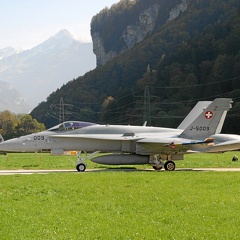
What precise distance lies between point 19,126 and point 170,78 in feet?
125

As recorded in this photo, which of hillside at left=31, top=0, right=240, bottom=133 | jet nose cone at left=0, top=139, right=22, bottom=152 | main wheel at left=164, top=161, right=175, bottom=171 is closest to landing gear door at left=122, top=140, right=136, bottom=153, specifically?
main wheel at left=164, top=161, right=175, bottom=171

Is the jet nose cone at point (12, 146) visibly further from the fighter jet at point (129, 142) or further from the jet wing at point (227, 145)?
the jet wing at point (227, 145)

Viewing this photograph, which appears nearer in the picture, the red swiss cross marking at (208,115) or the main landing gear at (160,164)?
the main landing gear at (160,164)

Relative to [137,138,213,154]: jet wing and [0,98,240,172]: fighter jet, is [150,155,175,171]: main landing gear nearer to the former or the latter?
[0,98,240,172]: fighter jet

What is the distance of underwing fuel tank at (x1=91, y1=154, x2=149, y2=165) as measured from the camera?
2570 cm

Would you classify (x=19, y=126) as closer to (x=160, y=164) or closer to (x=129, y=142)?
(x=129, y=142)

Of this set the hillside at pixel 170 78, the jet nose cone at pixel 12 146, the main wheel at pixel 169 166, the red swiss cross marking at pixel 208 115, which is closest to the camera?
the jet nose cone at pixel 12 146

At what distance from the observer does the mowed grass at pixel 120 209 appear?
30.9 feet

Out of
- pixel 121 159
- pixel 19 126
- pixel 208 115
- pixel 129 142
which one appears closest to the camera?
pixel 121 159

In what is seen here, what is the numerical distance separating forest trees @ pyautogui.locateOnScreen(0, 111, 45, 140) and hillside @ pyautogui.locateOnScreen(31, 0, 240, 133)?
11144mm

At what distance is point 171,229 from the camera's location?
962cm

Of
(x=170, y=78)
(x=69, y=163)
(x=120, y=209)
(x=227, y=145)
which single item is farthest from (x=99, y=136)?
(x=170, y=78)

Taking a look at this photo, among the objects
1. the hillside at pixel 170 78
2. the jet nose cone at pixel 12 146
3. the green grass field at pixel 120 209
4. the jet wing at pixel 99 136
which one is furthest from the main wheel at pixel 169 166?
the hillside at pixel 170 78

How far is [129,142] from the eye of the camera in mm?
26594
